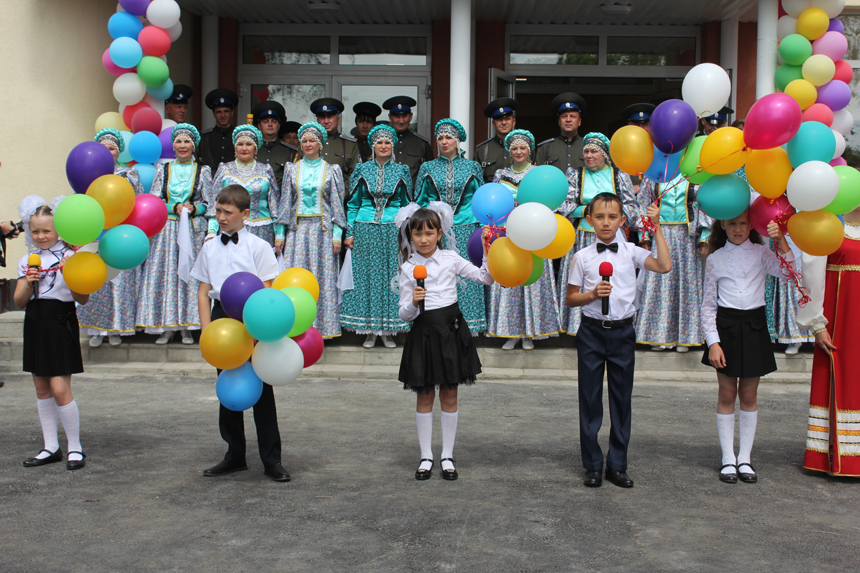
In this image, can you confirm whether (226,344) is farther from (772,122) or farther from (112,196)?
(772,122)

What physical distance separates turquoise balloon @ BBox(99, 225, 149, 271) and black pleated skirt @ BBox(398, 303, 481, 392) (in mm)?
1554

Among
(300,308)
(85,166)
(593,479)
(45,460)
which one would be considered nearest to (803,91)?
(593,479)

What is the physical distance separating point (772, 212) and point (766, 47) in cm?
545

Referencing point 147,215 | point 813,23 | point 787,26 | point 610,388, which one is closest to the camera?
point 610,388

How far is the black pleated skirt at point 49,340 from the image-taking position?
4.35 metres

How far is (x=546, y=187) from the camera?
3.93 m

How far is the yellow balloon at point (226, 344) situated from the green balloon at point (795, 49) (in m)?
5.67

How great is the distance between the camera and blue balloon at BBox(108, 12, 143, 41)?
24.8ft

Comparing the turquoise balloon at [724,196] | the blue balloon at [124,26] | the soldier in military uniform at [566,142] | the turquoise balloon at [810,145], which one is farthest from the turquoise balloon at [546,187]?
the blue balloon at [124,26]

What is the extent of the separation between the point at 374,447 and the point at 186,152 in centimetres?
399

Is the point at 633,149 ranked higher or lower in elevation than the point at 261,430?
higher

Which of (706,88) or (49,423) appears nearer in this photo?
(706,88)

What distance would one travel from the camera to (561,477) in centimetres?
418

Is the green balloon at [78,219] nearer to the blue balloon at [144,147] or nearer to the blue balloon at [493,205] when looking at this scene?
the blue balloon at [493,205]
